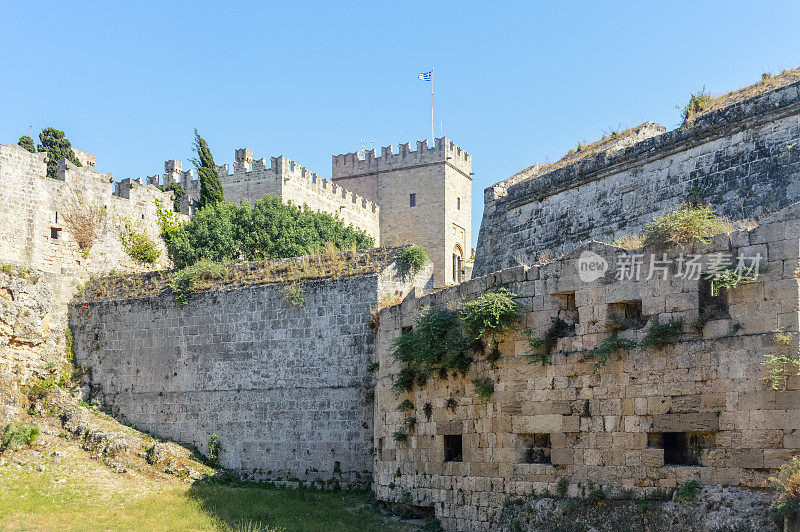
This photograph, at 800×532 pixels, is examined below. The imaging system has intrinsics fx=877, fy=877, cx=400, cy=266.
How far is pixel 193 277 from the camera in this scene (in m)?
18.6

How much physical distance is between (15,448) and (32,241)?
27.8 ft

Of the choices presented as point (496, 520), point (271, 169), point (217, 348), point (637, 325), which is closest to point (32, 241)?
point (217, 348)

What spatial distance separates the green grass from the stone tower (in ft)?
82.4

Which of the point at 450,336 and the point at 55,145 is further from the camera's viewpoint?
the point at 55,145

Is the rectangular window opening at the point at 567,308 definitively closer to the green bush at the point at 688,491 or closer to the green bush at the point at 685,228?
the green bush at the point at 685,228

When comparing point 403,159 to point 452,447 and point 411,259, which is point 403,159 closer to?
point 411,259

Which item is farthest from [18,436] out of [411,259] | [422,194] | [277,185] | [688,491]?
[422,194]

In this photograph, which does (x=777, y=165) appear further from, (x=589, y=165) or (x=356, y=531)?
(x=356, y=531)

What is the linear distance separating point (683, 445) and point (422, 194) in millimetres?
31727

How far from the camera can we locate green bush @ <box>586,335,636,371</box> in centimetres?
1072

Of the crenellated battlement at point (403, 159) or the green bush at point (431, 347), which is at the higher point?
the crenellated battlement at point (403, 159)

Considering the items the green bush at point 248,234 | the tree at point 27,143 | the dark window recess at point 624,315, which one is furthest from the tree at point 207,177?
the dark window recess at point 624,315

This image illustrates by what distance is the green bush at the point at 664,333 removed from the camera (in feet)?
33.9

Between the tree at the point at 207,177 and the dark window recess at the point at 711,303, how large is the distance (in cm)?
2393
